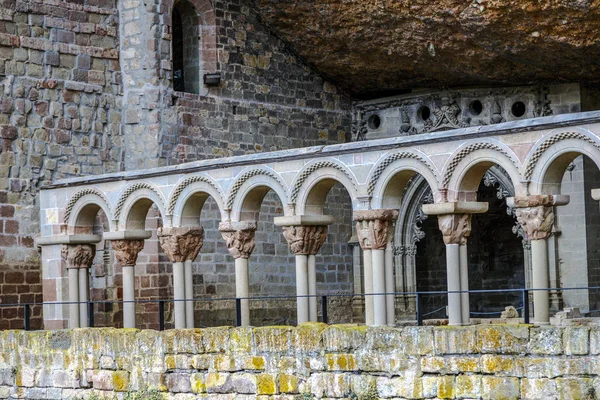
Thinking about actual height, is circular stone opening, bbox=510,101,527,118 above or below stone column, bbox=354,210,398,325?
above

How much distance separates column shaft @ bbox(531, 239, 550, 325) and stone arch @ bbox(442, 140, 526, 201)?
642 mm

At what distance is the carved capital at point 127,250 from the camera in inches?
758

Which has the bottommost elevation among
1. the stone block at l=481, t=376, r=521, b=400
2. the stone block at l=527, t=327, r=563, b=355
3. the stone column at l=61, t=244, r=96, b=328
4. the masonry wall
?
the stone block at l=481, t=376, r=521, b=400

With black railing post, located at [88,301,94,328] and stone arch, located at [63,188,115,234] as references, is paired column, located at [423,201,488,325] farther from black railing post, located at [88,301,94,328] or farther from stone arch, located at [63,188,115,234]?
stone arch, located at [63,188,115,234]

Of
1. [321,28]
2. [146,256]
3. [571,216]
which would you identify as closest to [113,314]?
[146,256]

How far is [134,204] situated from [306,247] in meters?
2.95

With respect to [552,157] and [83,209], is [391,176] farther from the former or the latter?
[83,209]

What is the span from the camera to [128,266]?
1941 centimetres

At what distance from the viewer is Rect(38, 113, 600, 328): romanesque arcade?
Result: 1516 centimetres

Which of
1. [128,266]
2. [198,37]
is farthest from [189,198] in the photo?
[198,37]

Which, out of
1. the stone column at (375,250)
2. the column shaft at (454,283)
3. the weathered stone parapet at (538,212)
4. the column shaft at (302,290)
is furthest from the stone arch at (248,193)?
the weathered stone parapet at (538,212)

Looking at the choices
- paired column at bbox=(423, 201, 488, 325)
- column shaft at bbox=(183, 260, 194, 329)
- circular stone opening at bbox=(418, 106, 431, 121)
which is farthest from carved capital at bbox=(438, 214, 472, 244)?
circular stone opening at bbox=(418, 106, 431, 121)

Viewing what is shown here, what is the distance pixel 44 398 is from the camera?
1705 centimetres

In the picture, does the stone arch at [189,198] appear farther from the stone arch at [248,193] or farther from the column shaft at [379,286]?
the column shaft at [379,286]
